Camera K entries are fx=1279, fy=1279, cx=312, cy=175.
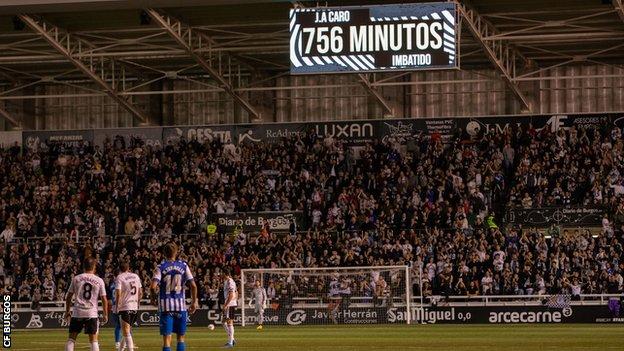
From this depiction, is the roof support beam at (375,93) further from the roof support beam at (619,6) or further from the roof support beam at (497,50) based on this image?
the roof support beam at (619,6)

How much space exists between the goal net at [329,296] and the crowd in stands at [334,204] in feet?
1.85

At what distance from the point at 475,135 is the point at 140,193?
47.4 ft

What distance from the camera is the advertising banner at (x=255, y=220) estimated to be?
5159 centimetres

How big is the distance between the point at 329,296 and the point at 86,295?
2456 centimetres

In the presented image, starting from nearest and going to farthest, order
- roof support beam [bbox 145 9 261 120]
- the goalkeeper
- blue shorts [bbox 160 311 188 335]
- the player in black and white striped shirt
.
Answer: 1. the player in black and white striped shirt
2. blue shorts [bbox 160 311 188 335]
3. the goalkeeper
4. roof support beam [bbox 145 9 261 120]

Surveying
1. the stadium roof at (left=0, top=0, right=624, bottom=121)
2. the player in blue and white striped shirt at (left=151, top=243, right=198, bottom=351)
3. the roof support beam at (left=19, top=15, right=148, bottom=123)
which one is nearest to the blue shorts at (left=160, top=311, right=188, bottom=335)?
the player in blue and white striped shirt at (left=151, top=243, right=198, bottom=351)

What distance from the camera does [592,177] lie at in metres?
48.6

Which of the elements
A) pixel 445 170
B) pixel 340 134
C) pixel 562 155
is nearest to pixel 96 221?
pixel 340 134

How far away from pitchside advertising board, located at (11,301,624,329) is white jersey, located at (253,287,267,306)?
4.14 ft

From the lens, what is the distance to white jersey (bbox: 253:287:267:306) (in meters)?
43.3

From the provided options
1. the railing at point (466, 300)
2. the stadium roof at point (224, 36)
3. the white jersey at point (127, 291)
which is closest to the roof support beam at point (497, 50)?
the stadium roof at point (224, 36)

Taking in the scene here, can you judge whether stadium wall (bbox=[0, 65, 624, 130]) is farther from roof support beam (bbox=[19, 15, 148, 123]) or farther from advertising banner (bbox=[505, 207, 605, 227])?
advertising banner (bbox=[505, 207, 605, 227])

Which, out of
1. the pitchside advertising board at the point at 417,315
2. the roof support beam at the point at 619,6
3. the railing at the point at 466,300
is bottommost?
the pitchside advertising board at the point at 417,315

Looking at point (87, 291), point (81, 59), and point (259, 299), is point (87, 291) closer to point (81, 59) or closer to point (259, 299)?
point (259, 299)
